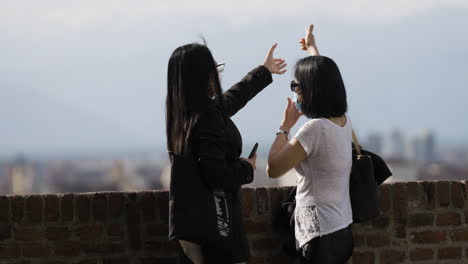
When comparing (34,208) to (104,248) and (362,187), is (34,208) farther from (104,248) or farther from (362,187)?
(362,187)

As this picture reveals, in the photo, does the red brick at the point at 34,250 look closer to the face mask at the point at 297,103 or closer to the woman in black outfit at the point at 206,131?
the woman in black outfit at the point at 206,131

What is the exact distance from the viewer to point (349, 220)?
4016mm

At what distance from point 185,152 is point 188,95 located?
225 millimetres

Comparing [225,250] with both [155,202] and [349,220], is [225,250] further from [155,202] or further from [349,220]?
[155,202]

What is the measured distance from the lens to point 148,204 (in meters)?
4.79

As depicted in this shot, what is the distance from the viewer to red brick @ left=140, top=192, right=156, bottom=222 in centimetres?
479

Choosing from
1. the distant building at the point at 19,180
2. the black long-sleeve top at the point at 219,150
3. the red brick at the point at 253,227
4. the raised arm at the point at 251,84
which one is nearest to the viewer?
Answer: the black long-sleeve top at the point at 219,150

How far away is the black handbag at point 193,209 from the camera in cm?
362

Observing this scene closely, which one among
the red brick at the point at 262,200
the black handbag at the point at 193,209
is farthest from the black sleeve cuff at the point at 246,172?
the red brick at the point at 262,200

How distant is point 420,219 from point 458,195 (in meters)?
0.26

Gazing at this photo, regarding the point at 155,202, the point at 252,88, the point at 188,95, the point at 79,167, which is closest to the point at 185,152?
the point at 188,95

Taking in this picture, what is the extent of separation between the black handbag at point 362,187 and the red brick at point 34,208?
1672mm

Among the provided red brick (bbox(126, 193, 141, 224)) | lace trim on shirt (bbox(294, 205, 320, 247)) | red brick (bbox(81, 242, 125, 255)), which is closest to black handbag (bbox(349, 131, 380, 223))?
lace trim on shirt (bbox(294, 205, 320, 247))

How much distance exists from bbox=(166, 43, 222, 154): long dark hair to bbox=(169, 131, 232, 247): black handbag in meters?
0.08
